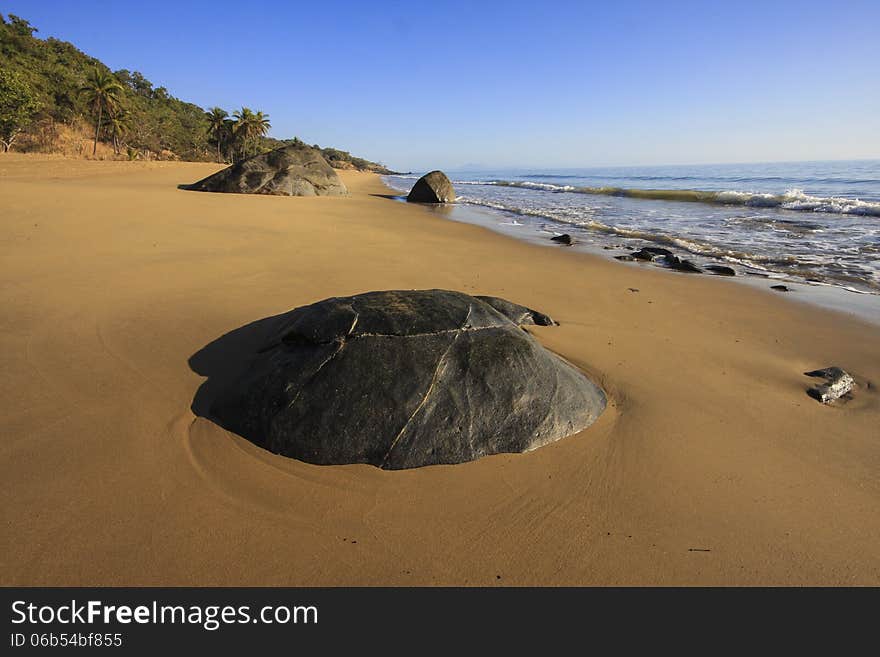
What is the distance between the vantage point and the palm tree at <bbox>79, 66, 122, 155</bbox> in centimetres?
3247

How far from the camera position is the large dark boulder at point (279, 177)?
16.8 m

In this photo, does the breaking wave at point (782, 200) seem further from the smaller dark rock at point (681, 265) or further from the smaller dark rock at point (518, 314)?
the smaller dark rock at point (518, 314)

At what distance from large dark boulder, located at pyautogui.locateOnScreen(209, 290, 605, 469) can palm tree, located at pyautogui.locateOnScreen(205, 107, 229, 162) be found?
184 ft

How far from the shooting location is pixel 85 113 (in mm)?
34438

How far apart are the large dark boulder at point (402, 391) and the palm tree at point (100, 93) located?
41.1 m

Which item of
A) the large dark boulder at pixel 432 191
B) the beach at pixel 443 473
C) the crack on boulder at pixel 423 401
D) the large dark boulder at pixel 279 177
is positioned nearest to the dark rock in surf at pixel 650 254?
the beach at pixel 443 473

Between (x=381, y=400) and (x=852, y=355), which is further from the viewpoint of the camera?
(x=852, y=355)

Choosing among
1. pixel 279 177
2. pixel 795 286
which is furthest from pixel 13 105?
pixel 795 286

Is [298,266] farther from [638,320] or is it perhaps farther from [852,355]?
[852,355]

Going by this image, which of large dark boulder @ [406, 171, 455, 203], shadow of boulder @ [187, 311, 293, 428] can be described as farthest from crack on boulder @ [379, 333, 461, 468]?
large dark boulder @ [406, 171, 455, 203]

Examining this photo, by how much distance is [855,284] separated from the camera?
7.34m

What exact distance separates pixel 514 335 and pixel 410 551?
1.64m
